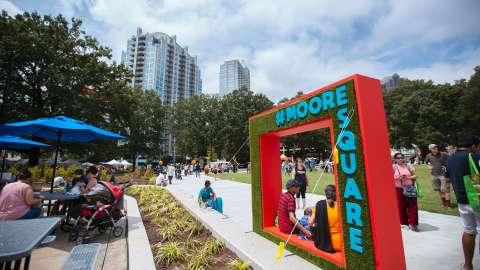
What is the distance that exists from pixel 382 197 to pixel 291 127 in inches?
73.2

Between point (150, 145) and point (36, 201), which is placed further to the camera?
point (150, 145)

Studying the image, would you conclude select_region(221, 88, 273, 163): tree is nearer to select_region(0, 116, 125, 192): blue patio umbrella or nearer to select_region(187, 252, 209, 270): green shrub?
select_region(0, 116, 125, 192): blue patio umbrella

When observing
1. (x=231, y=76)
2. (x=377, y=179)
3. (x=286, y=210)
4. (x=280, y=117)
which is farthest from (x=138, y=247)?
(x=231, y=76)

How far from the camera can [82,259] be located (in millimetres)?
3102

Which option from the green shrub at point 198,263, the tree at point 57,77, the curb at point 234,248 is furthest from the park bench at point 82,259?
the tree at point 57,77

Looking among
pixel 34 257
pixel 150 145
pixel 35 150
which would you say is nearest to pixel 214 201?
pixel 34 257

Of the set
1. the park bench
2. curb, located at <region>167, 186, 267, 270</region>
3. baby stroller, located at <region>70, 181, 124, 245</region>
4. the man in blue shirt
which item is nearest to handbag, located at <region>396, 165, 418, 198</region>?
the man in blue shirt

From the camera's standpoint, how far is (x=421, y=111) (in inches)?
1479

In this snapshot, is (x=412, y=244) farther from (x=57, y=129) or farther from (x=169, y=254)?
(x=57, y=129)

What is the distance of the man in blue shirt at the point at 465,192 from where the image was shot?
330 centimetres

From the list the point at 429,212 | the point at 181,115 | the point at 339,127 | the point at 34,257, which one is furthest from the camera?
the point at 181,115

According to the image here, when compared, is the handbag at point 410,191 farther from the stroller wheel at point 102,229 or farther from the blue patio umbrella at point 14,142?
the blue patio umbrella at point 14,142

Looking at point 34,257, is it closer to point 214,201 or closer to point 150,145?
point 214,201

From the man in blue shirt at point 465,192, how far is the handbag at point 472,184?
1.9 inches
